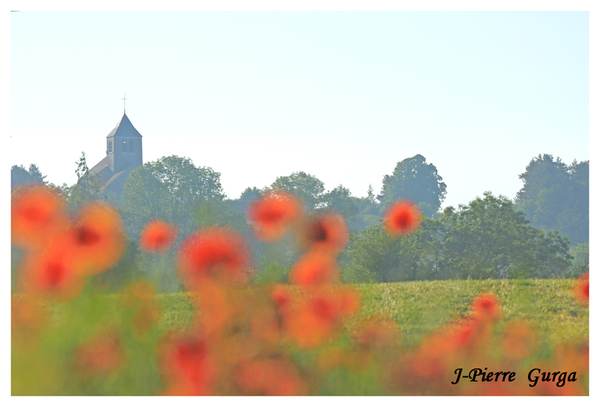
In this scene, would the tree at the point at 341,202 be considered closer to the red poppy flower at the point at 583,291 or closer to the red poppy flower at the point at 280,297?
the red poppy flower at the point at 583,291

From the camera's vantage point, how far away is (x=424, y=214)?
22.7m

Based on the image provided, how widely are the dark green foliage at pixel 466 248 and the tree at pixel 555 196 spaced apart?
12680mm

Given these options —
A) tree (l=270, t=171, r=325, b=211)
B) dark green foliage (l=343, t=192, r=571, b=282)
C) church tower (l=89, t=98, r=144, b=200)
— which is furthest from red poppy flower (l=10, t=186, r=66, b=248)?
church tower (l=89, t=98, r=144, b=200)

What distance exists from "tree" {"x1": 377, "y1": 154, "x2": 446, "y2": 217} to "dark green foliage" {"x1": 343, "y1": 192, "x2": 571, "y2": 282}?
455 cm

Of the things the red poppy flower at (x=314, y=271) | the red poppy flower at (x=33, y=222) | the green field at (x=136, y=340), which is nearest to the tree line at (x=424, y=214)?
the red poppy flower at (x=314, y=271)

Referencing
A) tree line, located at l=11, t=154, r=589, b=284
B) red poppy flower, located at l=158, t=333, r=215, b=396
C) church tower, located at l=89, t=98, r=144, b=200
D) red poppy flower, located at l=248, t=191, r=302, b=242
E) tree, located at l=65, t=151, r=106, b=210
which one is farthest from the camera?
church tower, located at l=89, t=98, r=144, b=200

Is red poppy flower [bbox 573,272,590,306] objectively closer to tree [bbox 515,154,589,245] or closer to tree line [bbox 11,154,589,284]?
tree line [bbox 11,154,589,284]

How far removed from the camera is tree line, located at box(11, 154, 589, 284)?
17.4m

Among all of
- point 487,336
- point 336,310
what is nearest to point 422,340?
point 487,336

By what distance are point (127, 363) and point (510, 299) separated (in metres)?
4.62

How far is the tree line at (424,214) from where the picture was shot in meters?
17.4

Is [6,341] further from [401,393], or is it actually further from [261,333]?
[401,393]

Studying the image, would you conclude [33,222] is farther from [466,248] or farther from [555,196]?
[555,196]

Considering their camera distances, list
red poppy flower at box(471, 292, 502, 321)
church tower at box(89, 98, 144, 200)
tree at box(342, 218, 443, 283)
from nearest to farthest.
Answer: red poppy flower at box(471, 292, 502, 321) → tree at box(342, 218, 443, 283) → church tower at box(89, 98, 144, 200)
